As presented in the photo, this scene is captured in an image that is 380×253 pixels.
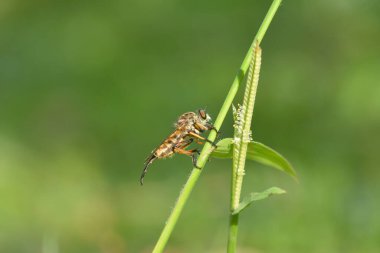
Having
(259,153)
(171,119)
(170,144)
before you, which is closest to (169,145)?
(170,144)

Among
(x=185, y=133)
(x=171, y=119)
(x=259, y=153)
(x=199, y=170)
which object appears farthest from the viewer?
(x=171, y=119)

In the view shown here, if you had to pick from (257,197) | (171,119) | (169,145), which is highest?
(171,119)

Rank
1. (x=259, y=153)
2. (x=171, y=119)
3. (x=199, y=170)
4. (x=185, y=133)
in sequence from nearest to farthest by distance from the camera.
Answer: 1. (x=199, y=170)
2. (x=259, y=153)
3. (x=185, y=133)
4. (x=171, y=119)

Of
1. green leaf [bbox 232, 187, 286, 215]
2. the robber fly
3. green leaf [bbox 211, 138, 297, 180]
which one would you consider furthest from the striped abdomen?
green leaf [bbox 232, 187, 286, 215]

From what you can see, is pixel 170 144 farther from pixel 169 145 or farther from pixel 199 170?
pixel 199 170

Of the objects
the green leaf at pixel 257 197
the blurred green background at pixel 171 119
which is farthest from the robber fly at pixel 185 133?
the blurred green background at pixel 171 119

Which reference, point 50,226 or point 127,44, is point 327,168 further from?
point 127,44

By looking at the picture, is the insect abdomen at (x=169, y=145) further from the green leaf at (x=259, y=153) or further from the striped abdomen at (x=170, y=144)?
the green leaf at (x=259, y=153)

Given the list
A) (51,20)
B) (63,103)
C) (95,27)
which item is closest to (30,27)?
(51,20)
